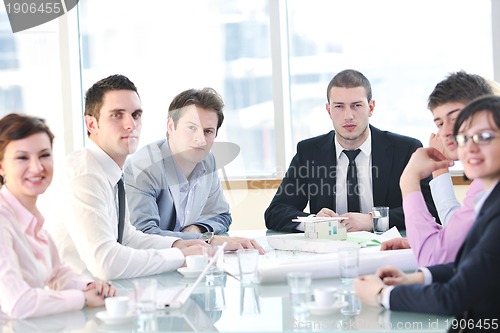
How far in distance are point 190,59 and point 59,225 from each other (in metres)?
3.40

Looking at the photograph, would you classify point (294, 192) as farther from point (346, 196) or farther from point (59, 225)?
point (59, 225)

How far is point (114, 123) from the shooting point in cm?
294

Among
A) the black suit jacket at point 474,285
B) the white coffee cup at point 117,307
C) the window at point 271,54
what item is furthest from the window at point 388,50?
the white coffee cup at point 117,307

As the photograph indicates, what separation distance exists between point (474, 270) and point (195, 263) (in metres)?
1.09

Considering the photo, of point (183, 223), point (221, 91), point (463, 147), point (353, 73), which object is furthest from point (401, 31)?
point (463, 147)

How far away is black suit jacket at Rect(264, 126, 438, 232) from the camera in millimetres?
3906

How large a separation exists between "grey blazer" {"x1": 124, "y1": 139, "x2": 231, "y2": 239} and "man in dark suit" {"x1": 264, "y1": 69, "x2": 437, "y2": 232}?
1.02 feet

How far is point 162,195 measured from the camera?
371 centimetres

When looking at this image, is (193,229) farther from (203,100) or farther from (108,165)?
(108,165)

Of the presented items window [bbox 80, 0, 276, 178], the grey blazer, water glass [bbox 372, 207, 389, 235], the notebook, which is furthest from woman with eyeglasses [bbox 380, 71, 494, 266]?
window [bbox 80, 0, 276, 178]

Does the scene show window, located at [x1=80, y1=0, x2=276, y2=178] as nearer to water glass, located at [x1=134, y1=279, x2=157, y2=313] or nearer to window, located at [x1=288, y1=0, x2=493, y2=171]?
window, located at [x1=288, y1=0, x2=493, y2=171]

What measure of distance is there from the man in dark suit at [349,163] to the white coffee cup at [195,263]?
52.0 inches

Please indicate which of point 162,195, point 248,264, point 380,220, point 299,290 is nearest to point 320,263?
point 248,264

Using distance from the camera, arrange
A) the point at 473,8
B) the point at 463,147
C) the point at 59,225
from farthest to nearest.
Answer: the point at 473,8, the point at 59,225, the point at 463,147
